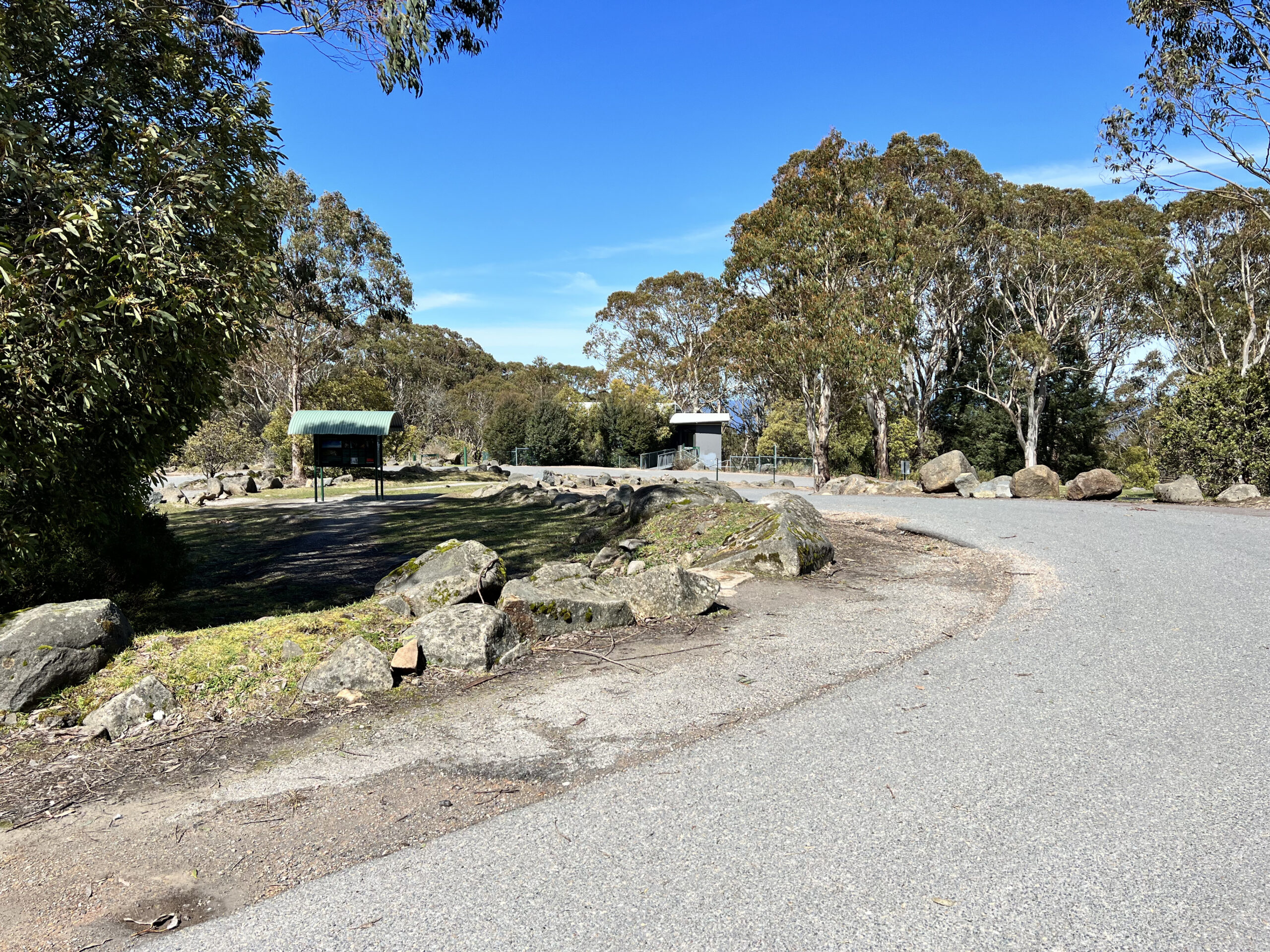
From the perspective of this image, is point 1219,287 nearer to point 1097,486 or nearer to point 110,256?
point 1097,486

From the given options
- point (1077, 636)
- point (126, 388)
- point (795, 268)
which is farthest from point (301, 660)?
point (795, 268)

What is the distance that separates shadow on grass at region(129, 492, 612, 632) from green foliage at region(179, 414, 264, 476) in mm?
16371

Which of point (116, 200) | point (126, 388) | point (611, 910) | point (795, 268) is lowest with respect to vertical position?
point (611, 910)

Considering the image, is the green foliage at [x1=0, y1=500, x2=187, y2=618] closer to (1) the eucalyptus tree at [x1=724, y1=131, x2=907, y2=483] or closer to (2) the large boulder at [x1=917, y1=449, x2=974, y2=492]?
(2) the large boulder at [x1=917, y1=449, x2=974, y2=492]

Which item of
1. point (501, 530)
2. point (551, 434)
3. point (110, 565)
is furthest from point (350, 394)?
point (110, 565)

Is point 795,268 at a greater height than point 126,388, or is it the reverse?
point 795,268

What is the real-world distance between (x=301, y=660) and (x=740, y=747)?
2.96 metres

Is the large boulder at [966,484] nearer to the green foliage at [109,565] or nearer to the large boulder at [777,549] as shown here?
the large boulder at [777,549]

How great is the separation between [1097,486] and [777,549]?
12.7 meters

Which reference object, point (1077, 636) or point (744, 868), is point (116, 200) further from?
point (1077, 636)

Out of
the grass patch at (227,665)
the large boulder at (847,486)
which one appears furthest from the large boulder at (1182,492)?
the grass patch at (227,665)

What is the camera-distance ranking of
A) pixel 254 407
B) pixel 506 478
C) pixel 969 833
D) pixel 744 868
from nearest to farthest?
pixel 744 868, pixel 969 833, pixel 506 478, pixel 254 407

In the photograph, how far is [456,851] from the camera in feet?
9.54

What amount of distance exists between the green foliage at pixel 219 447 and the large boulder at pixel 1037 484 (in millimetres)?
30586
